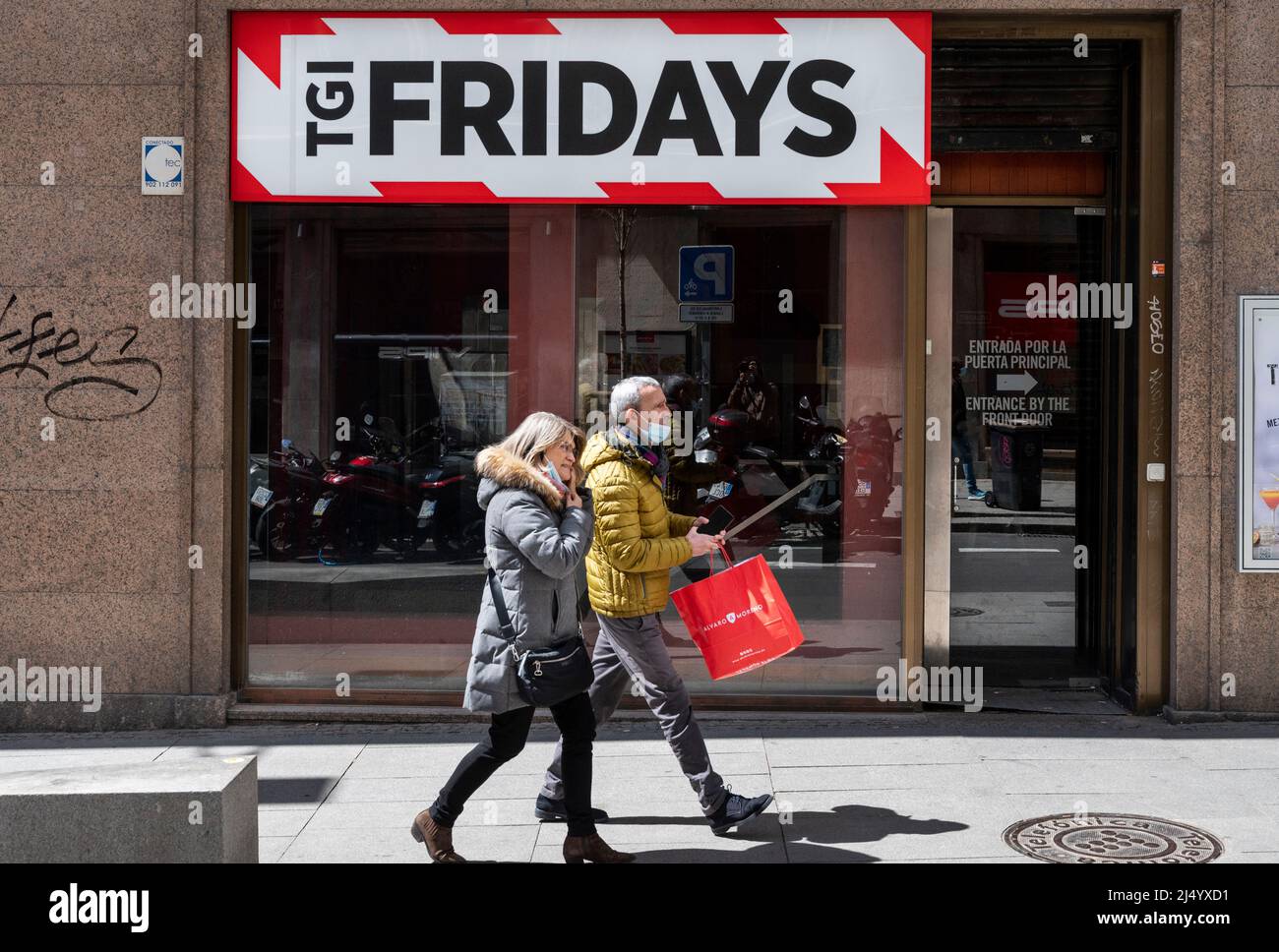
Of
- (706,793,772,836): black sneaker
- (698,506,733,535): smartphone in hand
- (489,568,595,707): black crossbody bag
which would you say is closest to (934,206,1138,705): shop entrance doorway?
(698,506,733,535): smartphone in hand

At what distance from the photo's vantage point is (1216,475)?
788cm

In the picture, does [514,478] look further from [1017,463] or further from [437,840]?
[1017,463]

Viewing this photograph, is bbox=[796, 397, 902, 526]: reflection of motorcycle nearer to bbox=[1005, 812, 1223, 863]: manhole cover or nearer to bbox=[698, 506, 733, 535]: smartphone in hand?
bbox=[698, 506, 733, 535]: smartphone in hand

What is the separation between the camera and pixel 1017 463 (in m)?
8.81

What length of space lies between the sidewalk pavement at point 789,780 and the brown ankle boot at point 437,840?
245mm

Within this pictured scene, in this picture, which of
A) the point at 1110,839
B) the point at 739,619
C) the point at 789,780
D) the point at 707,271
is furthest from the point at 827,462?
the point at 1110,839

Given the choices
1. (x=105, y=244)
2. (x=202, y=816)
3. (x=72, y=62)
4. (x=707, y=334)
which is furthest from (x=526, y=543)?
(x=72, y=62)

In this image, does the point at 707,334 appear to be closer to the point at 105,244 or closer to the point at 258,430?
the point at 258,430

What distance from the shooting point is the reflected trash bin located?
8.76m

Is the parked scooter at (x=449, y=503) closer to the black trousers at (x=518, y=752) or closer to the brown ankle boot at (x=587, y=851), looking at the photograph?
the black trousers at (x=518, y=752)

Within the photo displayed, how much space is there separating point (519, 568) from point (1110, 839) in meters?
2.72

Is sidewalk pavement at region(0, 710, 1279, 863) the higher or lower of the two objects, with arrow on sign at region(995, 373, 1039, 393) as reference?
lower

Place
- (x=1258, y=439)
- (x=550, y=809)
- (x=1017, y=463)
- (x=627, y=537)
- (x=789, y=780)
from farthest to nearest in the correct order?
(x=1017, y=463), (x=1258, y=439), (x=789, y=780), (x=550, y=809), (x=627, y=537)

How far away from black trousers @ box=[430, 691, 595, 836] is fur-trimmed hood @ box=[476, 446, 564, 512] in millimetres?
783
